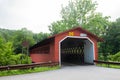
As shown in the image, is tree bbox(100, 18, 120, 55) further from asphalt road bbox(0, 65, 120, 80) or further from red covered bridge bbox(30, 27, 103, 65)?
asphalt road bbox(0, 65, 120, 80)

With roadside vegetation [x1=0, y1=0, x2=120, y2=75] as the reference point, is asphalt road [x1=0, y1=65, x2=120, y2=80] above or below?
below

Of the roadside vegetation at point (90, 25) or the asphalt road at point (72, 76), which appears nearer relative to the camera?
the asphalt road at point (72, 76)

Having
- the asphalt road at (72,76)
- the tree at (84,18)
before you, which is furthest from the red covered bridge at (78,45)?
the tree at (84,18)

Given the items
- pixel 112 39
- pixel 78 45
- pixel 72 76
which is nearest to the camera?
pixel 72 76

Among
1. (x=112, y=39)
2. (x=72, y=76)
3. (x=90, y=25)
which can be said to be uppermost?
(x=90, y=25)

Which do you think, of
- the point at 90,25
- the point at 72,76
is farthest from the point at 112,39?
the point at 72,76

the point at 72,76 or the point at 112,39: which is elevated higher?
the point at 112,39

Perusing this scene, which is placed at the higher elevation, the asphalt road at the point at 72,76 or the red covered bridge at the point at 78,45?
the red covered bridge at the point at 78,45

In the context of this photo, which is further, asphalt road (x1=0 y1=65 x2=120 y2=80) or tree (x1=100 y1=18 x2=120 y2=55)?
tree (x1=100 y1=18 x2=120 y2=55)

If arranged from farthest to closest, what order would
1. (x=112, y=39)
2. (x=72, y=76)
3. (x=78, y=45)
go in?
(x=112, y=39)
(x=78, y=45)
(x=72, y=76)

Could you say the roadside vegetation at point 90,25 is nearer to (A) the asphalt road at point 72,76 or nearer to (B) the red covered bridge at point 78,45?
(B) the red covered bridge at point 78,45

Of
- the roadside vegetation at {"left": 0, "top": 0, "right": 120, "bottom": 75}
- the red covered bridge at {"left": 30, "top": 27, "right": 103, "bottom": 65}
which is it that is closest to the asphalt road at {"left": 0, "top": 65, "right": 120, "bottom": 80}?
the red covered bridge at {"left": 30, "top": 27, "right": 103, "bottom": 65}

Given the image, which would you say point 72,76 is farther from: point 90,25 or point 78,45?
point 90,25

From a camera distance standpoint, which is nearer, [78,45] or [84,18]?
[78,45]
